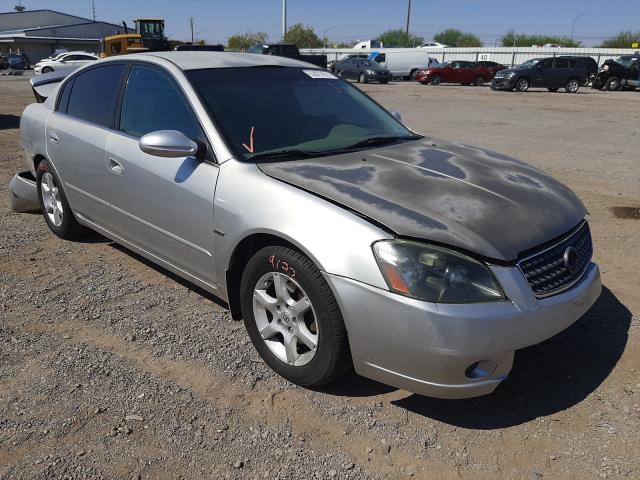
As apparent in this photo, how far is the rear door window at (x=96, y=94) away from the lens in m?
4.03

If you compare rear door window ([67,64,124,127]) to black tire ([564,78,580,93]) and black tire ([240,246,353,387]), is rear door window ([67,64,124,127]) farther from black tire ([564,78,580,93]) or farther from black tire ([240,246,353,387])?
black tire ([564,78,580,93])

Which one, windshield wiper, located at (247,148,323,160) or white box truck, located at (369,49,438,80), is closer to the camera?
windshield wiper, located at (247,148,323,160)

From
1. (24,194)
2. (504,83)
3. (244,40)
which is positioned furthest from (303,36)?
(24,194)

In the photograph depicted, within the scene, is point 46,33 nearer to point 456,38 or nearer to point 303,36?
point 303,36

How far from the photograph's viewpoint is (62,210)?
15.7 feet

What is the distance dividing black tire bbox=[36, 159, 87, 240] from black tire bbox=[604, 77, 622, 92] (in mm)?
29486

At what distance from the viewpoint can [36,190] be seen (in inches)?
206

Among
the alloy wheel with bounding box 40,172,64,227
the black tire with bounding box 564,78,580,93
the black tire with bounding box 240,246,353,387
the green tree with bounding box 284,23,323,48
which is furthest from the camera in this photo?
the green tree with bounding box 284,23,323,48

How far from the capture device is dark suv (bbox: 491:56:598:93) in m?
26.9

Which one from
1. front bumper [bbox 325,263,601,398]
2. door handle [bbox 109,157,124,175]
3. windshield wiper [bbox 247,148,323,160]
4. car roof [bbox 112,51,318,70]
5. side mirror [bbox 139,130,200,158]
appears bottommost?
front bumper [bbox 325,263,601,398]

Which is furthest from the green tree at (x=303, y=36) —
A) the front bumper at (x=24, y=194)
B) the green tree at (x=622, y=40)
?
the front bumper at (x=24, y=194)

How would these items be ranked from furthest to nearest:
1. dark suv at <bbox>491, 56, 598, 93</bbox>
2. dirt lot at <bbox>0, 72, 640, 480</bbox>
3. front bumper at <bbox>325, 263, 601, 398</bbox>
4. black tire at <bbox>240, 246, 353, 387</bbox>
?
dark suv at <bbox>491, 56, 598, 93</bbox>, black tire at <bbox>240, 246, 353, 387</bbox>, dirt lot at <bbox>0, 72, 640, 480</bbox>, front bumper at <bbox>325, 263, 601, 398</bbox>

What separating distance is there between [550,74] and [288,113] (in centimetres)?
2701

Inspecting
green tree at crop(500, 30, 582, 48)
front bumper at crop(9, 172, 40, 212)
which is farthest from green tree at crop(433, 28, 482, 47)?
front bumper at crop(9, 172, 40, 212)
